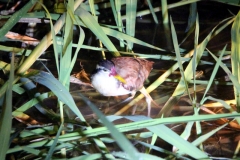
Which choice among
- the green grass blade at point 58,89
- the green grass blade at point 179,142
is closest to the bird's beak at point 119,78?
the green grass blade at point 58,89

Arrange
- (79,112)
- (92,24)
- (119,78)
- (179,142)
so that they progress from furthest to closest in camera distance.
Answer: (119,78) < (92,24) < (79,112) < (179,142)

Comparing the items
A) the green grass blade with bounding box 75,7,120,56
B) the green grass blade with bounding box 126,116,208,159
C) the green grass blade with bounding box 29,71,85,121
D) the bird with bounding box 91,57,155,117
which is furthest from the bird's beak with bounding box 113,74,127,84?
the green grass blade with bounding box 126,116,208,159

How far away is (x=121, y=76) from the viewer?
2629mm


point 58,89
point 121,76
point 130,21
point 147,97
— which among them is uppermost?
point 130,21

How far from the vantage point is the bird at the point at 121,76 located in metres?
2.47

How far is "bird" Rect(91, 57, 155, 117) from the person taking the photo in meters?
2.47

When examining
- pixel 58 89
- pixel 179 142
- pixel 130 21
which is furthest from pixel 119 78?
pixel 179 142

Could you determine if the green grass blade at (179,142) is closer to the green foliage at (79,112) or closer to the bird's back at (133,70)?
the green foliage at (79,112)

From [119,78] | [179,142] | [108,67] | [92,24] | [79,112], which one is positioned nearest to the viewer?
[179,142]

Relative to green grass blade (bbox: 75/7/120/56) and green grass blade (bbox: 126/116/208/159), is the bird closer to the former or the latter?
green grass blade (bbox: 75/7/120/56)

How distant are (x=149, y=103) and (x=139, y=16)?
878 millimetres

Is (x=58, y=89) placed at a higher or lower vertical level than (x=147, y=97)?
higher

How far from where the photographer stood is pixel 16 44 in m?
2.79

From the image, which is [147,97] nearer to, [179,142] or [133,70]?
[133,70]
